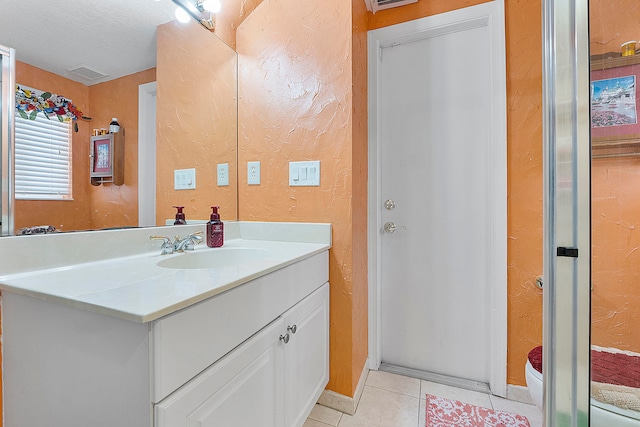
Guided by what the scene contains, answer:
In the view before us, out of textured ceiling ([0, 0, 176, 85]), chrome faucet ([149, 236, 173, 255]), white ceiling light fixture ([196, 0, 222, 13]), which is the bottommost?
chrome faucet ([149, 236, 173, 255])

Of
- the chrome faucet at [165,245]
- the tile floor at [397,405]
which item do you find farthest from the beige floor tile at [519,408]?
the chrome faucet at [165,245]

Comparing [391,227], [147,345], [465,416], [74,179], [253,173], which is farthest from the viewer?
[391,227]

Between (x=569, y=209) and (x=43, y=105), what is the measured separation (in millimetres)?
1376

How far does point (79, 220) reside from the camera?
882mm

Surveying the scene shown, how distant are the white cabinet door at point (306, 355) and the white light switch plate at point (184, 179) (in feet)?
2.50

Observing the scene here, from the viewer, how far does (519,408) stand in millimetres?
1350

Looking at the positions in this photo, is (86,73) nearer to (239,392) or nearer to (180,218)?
(180,218)

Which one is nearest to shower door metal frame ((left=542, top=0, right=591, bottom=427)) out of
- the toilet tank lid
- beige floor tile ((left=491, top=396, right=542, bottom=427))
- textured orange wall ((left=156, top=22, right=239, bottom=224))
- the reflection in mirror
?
the reflection in mirror

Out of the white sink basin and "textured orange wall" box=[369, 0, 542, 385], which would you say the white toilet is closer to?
"textured orange wall" box=[369, 0, 542, 385]

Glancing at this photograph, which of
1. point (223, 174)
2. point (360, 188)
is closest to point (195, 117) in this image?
point (223, 174)

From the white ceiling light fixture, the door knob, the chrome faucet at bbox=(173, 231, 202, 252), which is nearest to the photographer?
the chrome faucet at bbox=(173, 231, 202, 252)

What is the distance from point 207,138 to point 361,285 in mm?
1106

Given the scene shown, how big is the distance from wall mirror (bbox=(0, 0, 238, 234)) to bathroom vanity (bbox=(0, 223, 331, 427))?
208 millimetres

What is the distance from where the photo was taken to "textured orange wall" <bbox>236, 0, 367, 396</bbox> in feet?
4.29
